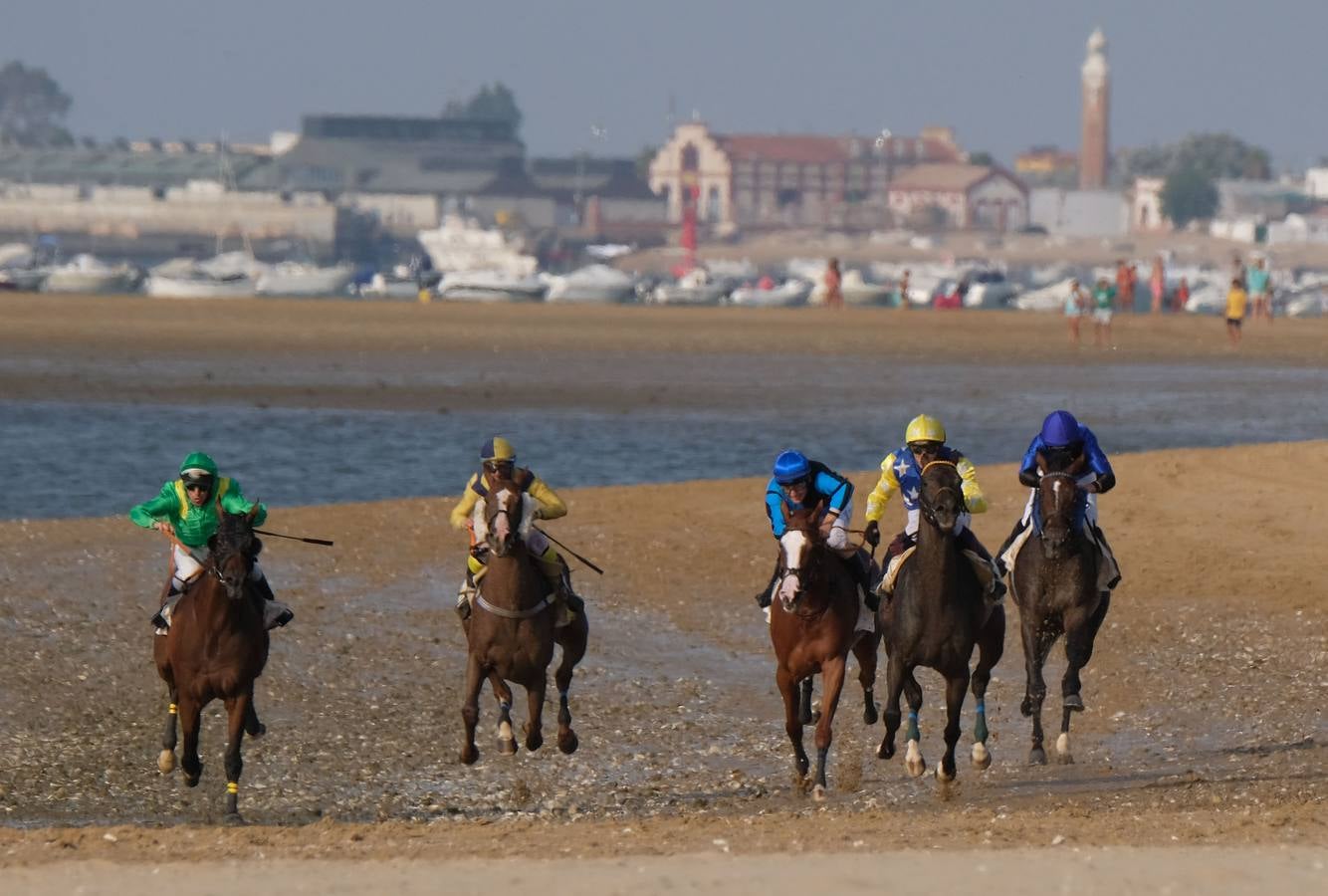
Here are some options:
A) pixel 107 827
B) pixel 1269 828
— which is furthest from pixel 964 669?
pixel 107 827

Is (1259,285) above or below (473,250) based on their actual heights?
above

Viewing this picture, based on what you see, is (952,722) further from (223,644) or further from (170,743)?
(170,743)

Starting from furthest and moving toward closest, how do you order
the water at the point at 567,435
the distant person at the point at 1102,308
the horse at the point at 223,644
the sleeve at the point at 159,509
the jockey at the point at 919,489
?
the distant person at the point at 1102,308
the water at the point at 567,435
the jockey at the point at 919,489
the sleeve at the point at 159,509
the horse at the point at 223,644

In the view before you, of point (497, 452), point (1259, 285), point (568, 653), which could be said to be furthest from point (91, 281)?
point (497, 452)

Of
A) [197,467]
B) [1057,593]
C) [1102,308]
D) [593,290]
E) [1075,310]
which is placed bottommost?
[593,290]

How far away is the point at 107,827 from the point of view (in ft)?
42.2

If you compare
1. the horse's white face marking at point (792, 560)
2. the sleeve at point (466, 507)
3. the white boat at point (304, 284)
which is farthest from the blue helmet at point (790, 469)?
the white boat at point (304, 284)

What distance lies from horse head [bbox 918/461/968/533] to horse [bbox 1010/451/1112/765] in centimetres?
118

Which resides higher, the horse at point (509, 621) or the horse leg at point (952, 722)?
the horse at point (509, 621)

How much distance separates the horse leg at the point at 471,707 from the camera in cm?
1458

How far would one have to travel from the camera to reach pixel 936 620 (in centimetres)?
1436

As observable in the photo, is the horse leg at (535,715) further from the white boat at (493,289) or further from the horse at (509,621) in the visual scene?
the white boat at (493,289)

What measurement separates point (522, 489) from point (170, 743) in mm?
2574

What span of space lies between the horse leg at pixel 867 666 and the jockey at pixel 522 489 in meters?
1.86
